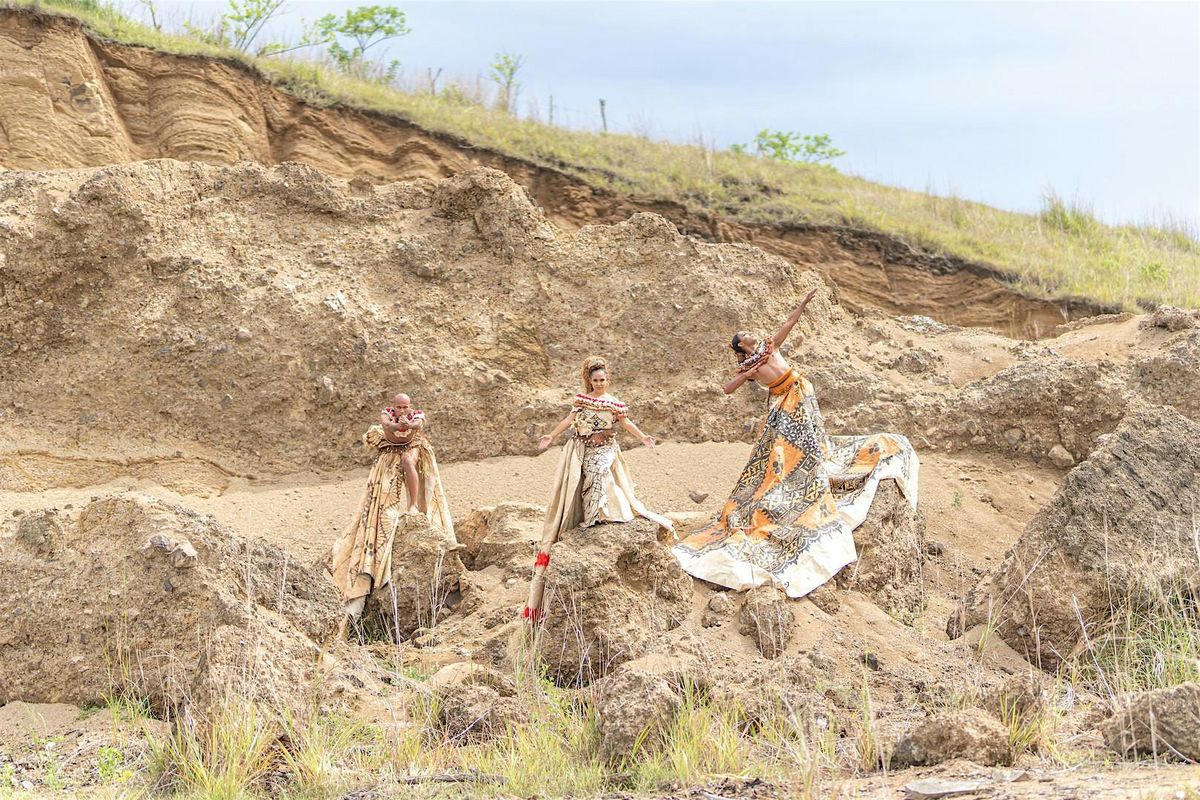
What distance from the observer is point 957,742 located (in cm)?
527

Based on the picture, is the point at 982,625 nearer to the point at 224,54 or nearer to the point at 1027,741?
the point at 1027,741

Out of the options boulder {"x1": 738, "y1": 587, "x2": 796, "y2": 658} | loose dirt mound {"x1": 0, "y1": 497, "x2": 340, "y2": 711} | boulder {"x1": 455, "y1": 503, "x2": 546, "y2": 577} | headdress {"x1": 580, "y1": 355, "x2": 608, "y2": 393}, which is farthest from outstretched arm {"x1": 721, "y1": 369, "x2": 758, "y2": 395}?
loose dirt mound {"x1": 0, "y1": 497, "x2": 340, "y2": 711}

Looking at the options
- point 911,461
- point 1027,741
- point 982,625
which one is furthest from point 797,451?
point 1027,741

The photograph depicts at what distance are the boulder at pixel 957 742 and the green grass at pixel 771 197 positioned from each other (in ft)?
33.2

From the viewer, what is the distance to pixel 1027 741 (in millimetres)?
5426

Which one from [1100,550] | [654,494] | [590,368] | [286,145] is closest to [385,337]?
[654,494]

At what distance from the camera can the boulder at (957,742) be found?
525 centimetres

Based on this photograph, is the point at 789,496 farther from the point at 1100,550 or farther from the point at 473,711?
the point at 473,711

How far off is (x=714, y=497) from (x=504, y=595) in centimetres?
279

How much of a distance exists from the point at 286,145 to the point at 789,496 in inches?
323

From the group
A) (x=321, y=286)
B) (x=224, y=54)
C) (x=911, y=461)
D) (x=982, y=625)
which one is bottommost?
(x=982, y=625)

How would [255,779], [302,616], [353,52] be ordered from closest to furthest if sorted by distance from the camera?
1. [255,779]
2. [302,616]
3. [353,52]

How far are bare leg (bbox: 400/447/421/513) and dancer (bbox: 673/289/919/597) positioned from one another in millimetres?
1946

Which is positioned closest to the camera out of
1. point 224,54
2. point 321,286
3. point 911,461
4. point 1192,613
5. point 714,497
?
point 1192,613
